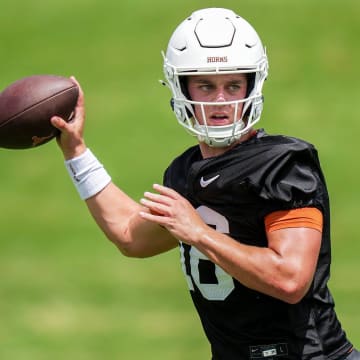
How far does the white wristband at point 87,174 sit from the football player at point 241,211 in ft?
1.45

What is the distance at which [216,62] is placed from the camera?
4.97 meters

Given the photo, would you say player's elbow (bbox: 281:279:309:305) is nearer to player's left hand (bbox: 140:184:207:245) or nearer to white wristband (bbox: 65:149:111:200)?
player's left hand (bbox: 140:184:207:245)

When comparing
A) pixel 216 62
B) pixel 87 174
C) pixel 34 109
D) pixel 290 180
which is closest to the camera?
pixel 290 180

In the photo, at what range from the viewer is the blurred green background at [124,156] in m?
8.57

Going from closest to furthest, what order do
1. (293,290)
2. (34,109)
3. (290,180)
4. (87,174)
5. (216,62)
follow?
(293,290)
(290,180)
(216,62)
(34,109)
(87,174)

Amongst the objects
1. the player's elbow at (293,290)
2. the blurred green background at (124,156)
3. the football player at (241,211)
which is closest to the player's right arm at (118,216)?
the football player at (241,211)

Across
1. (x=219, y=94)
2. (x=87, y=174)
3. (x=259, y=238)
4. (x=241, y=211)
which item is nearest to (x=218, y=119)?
(x=219, y=94)

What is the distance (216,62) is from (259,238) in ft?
2.36

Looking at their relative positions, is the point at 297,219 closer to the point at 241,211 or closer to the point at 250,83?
the point at 241,211

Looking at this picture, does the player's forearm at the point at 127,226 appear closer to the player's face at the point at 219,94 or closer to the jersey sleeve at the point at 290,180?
the player's face at the point at 219,94

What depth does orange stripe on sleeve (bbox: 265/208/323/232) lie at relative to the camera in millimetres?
4676

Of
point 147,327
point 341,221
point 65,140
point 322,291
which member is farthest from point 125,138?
point 322,291

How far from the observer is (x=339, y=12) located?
13461mm

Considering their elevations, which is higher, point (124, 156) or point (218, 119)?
point (124, 156)
